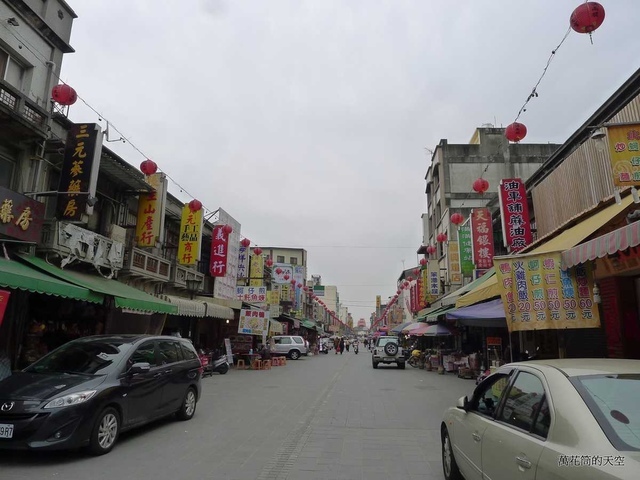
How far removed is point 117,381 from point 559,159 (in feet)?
44.6

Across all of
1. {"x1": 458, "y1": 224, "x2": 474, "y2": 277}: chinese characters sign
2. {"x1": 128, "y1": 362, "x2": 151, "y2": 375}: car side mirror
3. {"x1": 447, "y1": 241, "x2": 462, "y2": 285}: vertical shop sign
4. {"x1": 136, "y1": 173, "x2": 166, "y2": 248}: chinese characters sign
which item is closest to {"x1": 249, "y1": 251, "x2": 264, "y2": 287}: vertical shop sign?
{"x1": 447, "y1": 241, "x2": 462, "y2": 285}: vertical shop sign

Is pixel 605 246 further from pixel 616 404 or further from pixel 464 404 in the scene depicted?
pixel 616 404

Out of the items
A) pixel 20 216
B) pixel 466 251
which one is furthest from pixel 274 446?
pixel 466 251

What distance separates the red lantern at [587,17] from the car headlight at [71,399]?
8752 mm

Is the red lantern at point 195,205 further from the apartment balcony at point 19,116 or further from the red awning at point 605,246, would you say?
the red awning at point 605,246

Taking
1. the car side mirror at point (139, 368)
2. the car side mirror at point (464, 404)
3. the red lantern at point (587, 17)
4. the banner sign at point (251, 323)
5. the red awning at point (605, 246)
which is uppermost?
the red lantern at point (587, 17)

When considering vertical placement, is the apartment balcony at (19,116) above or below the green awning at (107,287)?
above

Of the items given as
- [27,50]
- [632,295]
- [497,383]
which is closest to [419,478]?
[497,383]

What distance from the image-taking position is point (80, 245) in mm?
12930

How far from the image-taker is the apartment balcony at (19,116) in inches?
417

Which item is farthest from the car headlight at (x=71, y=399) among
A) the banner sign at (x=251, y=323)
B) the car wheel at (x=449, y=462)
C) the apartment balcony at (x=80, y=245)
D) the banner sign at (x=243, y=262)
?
the banner sign at (x=243, y=262)

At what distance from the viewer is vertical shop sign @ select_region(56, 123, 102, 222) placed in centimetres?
1189

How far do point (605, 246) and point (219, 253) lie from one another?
17.7 meters

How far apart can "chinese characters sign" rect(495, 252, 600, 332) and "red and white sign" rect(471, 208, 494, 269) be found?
1160 centimetres
